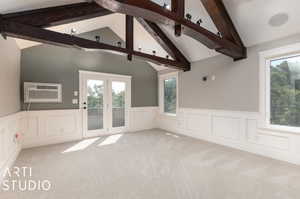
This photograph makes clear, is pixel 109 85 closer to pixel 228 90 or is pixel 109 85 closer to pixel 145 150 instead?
pixel 145 150

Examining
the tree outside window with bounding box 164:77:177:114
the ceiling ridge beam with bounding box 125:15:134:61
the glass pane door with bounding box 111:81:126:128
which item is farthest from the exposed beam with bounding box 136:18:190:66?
the glass pane door with bounding box 111:81:126:128

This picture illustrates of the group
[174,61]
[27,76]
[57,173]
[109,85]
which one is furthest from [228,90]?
[27,76]

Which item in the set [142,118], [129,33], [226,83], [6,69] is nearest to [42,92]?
[6,69]

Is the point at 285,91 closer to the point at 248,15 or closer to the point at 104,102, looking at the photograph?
the point at 248,15

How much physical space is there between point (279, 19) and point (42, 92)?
221 inches

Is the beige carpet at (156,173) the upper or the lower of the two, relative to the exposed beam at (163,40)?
lower

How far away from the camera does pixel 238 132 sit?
384 centimetres

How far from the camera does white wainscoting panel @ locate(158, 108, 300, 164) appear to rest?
3068 mm

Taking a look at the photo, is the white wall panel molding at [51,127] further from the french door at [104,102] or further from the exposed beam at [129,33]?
the exposed beam at [129,33]

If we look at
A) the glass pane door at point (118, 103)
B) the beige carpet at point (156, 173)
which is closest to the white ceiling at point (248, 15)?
the glass pane door at point (118, 103)

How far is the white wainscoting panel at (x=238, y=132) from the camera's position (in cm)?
307

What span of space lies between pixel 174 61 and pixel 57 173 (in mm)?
4007

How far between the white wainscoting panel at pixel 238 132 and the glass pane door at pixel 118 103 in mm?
2037

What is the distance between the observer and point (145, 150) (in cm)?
371
